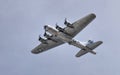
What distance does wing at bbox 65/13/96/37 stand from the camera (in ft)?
445

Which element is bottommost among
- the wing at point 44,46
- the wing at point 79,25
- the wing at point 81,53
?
the wing at point 81,53

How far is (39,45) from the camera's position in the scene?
155250 mm

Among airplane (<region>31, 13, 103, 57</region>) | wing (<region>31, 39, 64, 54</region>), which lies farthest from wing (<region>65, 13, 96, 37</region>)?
wing (<region>31, 39, 64, 54</region>)

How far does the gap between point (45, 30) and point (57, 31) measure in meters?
3.43

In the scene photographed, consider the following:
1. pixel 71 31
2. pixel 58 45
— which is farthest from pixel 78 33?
pixel 58 45

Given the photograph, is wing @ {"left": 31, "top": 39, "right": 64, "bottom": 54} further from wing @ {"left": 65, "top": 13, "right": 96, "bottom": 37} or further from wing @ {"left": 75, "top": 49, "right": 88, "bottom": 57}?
wing @ {"left": 65, "top": 13, "right": 96, "bottom": 37}

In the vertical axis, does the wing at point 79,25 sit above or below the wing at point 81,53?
above

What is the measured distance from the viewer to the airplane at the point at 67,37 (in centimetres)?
13888

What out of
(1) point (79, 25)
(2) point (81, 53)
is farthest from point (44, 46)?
(1) point (79, 25)

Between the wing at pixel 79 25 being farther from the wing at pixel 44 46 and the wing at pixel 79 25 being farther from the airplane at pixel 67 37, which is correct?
the wing at pixel 44 46

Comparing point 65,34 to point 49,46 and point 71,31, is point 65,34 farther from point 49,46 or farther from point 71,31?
point 49,46

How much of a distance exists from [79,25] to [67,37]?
581cm

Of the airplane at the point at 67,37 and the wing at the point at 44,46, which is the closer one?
the airplane at the point at 67,37

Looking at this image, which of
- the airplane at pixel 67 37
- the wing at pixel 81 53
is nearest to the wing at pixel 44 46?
the airplane at pixel 67 37
